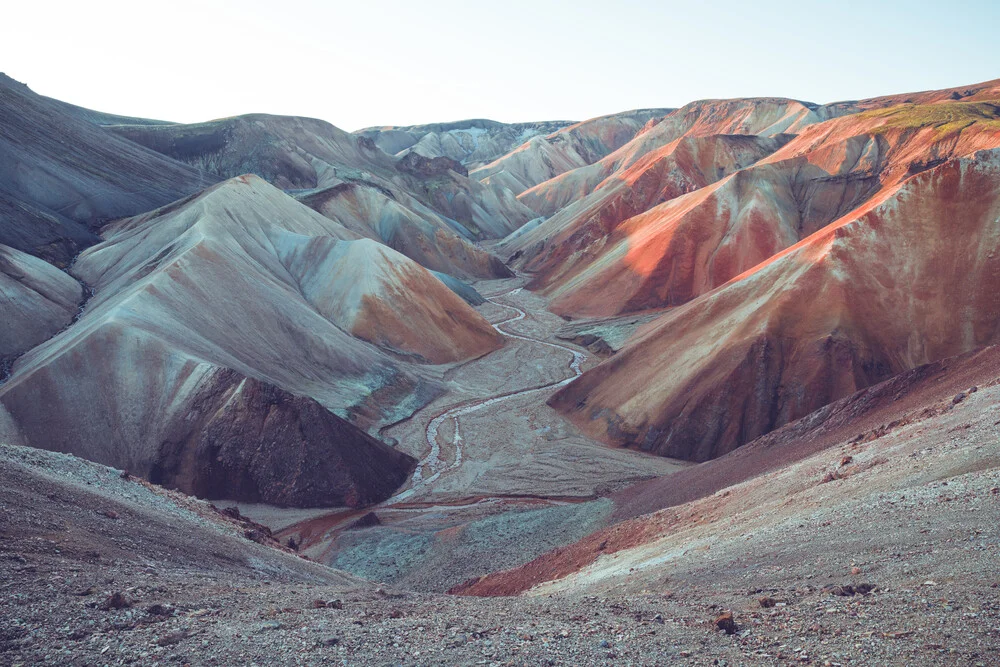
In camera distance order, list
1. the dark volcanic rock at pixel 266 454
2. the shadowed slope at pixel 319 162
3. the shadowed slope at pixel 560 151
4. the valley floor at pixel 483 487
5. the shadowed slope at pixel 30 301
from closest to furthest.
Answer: the valley floor at pixel 483 487 < the dark volcanic rock at pixel 266 454 < the shadowed slope at pixel 30 301 < the shadowed slope at pixel 319 162 < the shadowed slope at pixel 560 151

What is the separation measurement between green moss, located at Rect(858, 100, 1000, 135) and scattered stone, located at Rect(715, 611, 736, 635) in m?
55.6

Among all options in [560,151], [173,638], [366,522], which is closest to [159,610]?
[173,638]

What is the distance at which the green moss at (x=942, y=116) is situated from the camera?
179 feet

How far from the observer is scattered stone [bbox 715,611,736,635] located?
8844 mm

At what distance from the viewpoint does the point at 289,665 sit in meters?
8.15

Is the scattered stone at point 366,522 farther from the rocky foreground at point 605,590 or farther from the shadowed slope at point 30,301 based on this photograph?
the shadowed slope at point 30,301


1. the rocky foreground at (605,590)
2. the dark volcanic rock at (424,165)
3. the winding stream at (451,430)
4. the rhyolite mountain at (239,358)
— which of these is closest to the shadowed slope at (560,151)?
the dark volcanic rock at (424,165)

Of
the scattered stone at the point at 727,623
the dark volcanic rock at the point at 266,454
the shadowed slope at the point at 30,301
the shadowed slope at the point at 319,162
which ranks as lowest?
the dark volcanic rock at the point at 266,454

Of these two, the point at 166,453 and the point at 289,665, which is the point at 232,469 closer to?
the point at 166,453

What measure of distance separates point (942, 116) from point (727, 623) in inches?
A: 2514

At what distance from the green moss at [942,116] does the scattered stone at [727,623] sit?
55.6 metres

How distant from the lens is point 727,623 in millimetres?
8922

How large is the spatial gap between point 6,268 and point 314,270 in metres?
18.2

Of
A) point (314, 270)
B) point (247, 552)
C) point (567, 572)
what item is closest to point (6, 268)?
point (314, 270)
